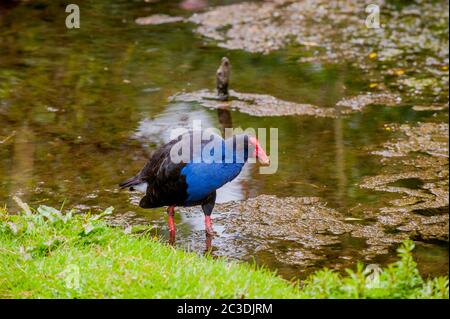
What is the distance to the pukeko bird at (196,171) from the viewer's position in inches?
273

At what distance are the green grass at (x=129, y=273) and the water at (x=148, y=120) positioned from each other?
3.56ft

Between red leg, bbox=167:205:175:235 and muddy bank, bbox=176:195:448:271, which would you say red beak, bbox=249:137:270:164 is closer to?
muddy bank, bbox=176:195:448:271

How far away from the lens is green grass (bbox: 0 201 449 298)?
5.22 metres

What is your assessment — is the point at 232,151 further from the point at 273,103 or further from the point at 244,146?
the point at 273,103

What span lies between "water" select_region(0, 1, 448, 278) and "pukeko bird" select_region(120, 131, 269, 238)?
546 millimetres

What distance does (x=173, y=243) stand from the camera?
756 centimetres

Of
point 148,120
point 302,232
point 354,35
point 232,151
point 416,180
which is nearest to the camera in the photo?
point 232,151

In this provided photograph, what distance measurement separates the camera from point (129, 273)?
5.85 m

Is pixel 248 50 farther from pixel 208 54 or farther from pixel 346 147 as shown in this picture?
pixel 346 147

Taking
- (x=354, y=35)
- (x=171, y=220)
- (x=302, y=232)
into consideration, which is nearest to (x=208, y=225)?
(x=171, y=220)

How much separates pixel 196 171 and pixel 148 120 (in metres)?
4.45

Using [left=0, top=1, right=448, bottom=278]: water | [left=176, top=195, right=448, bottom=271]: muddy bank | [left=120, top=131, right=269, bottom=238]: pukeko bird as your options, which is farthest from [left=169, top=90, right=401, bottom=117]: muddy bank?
[left=120, top=131, right=269, bottom=238]: pukeko bird
